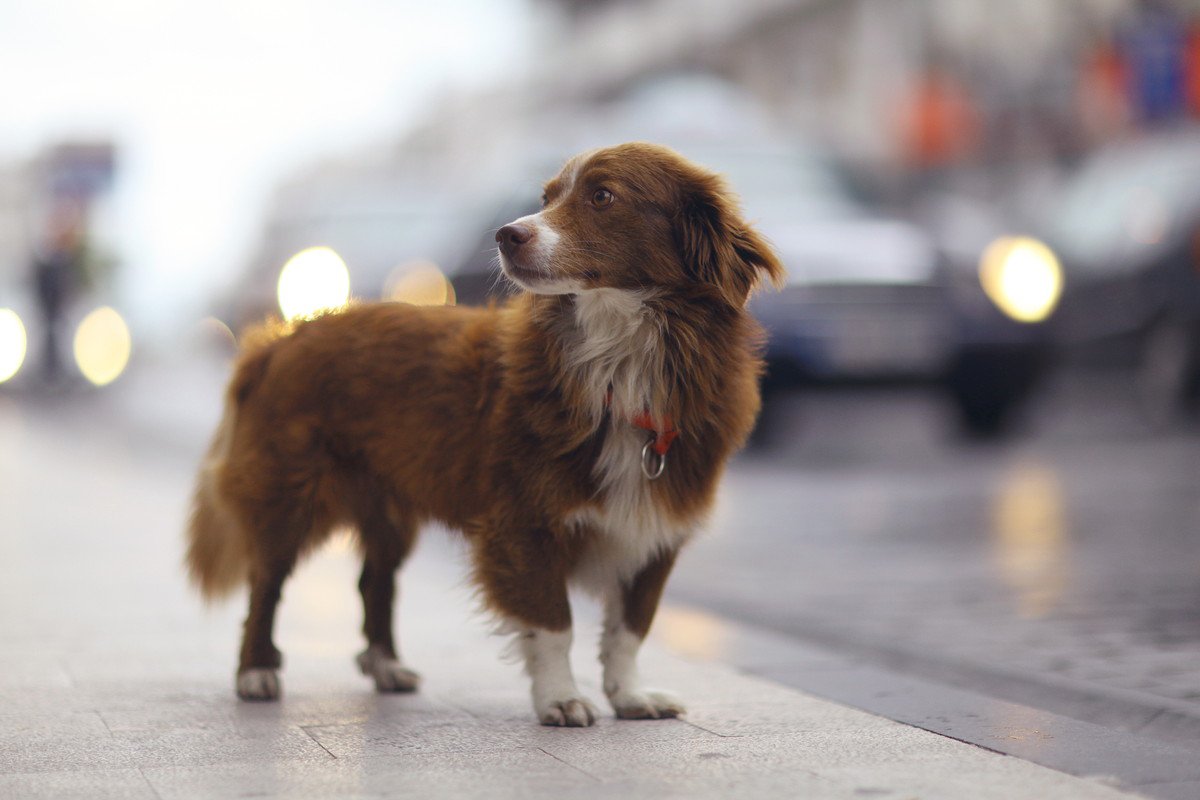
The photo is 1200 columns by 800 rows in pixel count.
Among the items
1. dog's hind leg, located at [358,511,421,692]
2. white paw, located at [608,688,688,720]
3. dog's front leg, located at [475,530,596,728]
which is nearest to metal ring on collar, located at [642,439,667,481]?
dog's front leg, located at [475,530,596,728]

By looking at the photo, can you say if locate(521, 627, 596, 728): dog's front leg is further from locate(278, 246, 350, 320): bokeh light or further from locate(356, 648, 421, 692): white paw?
locate(278, 246, 350, 320): bokeh light

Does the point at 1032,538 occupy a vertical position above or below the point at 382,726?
above

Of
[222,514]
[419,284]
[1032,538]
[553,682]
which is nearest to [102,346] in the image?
[419,284]

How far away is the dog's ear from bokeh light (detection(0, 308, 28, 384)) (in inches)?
825

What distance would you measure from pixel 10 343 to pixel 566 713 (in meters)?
21.0

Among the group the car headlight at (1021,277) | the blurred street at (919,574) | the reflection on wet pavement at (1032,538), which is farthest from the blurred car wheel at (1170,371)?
the reflection on wet pavement at (1032,538)

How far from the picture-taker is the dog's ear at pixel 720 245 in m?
4.22

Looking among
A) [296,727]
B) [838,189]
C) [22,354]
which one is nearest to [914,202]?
[838,189]

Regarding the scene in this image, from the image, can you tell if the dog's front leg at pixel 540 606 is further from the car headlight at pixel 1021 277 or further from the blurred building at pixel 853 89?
the car headlight at pixel 1021 277

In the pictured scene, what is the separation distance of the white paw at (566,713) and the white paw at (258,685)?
0.86 metres

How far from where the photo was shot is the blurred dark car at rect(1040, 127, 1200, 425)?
12.4 meters

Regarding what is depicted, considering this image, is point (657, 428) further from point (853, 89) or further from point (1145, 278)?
point (853, 89)

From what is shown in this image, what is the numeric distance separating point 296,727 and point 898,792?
5.14 feet

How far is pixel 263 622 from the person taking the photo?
473 cm
